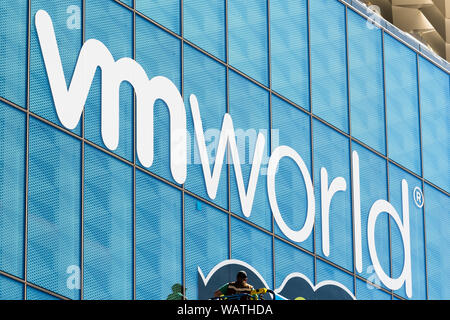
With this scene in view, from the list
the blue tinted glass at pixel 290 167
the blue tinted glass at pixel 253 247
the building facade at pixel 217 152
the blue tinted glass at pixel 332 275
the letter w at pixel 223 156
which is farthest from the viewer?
the blue tinted glass at pixel 332 275

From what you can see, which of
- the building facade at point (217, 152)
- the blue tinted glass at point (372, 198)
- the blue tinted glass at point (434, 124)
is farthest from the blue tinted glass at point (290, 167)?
the blue tinted glass at point (434, 124)

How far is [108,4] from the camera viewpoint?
3070cm

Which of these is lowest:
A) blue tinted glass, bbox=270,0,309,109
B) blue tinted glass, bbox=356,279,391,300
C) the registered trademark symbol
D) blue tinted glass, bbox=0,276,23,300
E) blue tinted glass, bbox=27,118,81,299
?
blue tinted glass, bbox=0,276,23,300

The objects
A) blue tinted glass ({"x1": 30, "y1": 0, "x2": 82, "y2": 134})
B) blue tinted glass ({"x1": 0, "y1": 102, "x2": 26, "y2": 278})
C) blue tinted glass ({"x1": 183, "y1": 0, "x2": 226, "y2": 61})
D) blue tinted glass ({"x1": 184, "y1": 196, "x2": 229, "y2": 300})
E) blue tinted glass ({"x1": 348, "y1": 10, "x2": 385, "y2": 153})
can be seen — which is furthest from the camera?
blue tinted glass ({"x1": 348, "y1": 10, "x2": 385, "y2": 153})

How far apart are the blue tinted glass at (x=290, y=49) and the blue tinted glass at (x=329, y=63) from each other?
517mm

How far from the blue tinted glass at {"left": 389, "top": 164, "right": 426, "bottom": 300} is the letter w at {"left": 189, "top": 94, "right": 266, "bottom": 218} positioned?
7444 millimetres

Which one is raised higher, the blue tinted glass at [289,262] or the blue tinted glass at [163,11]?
the blue tinted glass at [163,11]

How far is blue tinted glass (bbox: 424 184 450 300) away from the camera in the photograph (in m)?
42.3

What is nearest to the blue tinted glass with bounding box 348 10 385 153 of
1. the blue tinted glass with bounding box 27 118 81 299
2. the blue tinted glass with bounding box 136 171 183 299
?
the blue tinted glass with bounding box 136 171 183 299

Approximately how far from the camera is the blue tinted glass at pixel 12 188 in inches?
1057

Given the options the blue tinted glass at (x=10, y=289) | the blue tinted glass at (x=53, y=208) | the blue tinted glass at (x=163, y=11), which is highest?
the blue tinted glass at (x=163, y=11)

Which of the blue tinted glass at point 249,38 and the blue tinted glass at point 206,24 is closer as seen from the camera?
the blue tinted glass at point 206,24

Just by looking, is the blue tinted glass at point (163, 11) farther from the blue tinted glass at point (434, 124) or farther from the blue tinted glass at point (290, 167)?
the blue tinted glass at point (434, 124)

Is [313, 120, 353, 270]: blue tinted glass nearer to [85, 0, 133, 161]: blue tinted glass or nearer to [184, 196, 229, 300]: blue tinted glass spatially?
[184, 196, 229, 300]: blue tinted glass
